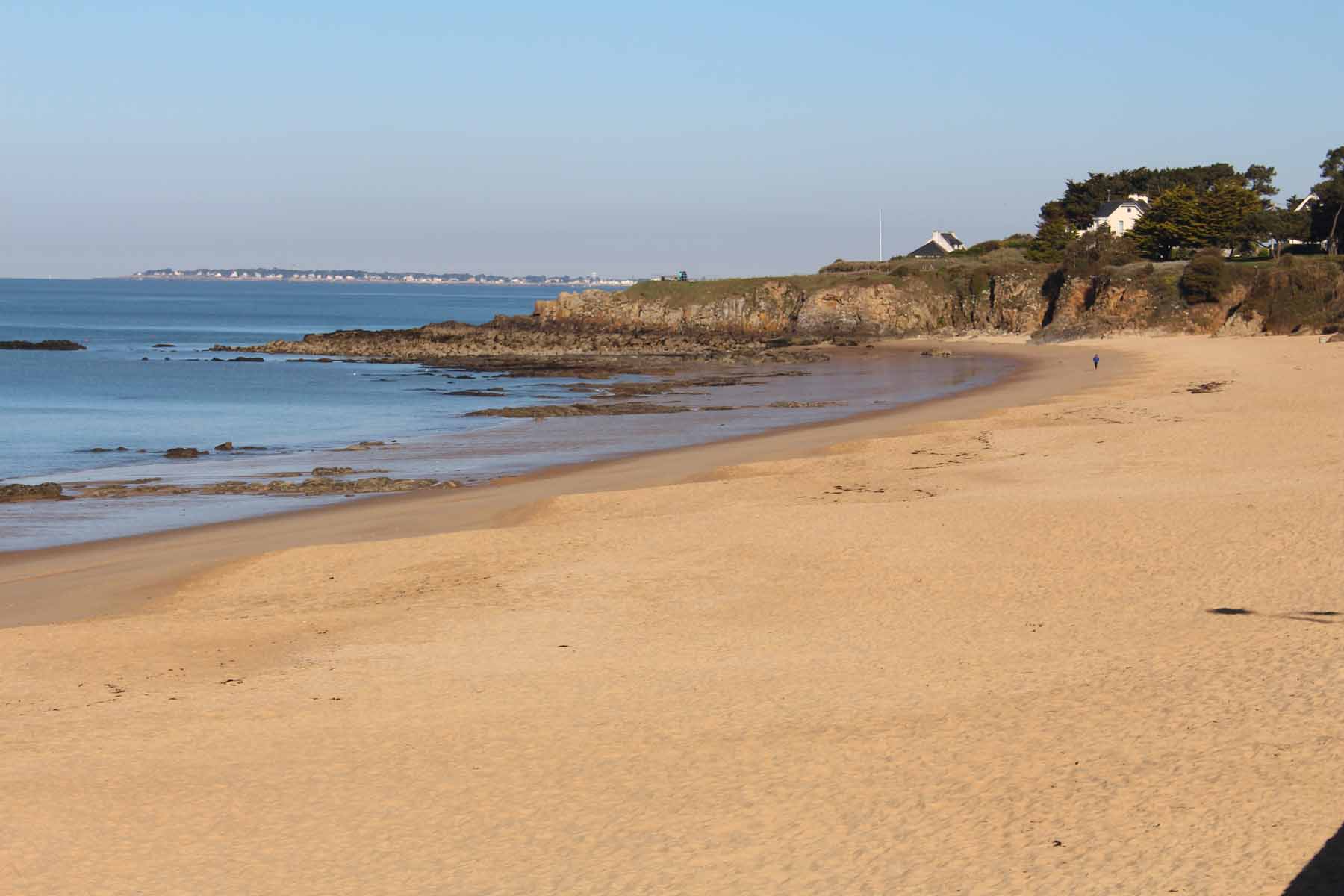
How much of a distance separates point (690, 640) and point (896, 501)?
25.6 feet

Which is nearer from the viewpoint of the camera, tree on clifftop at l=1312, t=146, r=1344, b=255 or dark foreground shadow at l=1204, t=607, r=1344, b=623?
dark foreground shadow at l=1204, t=607, r=1344, b=623

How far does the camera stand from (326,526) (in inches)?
769

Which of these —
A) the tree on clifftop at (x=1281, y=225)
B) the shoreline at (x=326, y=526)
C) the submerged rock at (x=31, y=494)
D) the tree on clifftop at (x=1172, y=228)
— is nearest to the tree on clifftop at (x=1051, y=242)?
the tree on clifftop at (x=1172, y=228)

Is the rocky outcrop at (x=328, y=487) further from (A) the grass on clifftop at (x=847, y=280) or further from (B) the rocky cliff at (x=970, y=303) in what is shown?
(A) the grass on clifftop at (x=847, y=280)

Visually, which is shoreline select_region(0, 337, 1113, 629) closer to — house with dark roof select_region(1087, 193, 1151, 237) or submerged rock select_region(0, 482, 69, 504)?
submerged rock select_region(0, 482, 69, 504)

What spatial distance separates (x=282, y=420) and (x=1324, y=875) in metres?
36.8

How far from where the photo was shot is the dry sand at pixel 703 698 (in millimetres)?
6840

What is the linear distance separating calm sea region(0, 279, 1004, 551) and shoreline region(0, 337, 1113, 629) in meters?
0.96

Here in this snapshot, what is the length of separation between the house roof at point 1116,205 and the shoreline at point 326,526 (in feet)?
223

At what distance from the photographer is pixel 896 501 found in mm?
18703

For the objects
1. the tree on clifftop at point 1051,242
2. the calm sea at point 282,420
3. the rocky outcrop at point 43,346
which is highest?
the tree on clifftop at point 1051,242

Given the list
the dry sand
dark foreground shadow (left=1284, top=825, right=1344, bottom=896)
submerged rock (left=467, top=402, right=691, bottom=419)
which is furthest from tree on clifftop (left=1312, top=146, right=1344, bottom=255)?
dark foreground shadow (left=1284, top=825, right=1344, bottom=896)

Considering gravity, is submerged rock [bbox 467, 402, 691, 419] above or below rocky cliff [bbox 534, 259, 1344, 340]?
below

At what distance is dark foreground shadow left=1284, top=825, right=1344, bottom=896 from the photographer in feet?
19.4
